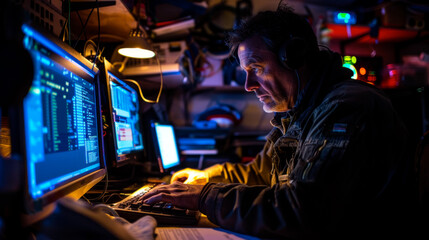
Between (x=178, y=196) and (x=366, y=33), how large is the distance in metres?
2.73

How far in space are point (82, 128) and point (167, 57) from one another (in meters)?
1.14

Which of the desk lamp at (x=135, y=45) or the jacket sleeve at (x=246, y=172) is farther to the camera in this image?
the jacket sleeve at (x=246, y=172)

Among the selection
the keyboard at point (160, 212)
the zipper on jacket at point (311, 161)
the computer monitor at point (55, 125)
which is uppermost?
the computer monitor at point (55, 125)

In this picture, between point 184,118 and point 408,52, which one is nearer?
point 184,118

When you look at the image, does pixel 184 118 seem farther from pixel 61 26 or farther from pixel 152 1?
pixel 61 26

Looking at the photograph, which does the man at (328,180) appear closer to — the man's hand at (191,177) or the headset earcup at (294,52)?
the headset earcup at (294,52)

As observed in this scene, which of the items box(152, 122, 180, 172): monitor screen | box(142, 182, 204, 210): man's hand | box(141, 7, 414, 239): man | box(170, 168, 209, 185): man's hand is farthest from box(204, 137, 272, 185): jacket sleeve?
box(142, 182, 204, 210): man's hand

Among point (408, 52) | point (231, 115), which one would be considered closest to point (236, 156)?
point (231, 115)

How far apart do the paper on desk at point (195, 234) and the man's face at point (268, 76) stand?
0.60m

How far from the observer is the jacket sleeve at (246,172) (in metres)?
1.37

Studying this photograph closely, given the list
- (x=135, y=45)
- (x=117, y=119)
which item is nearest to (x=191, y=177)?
(x=117, y=119)

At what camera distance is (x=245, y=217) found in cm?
72

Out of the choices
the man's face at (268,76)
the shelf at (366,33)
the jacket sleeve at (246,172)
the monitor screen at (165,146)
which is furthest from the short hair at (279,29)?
the shelf at (366,33)

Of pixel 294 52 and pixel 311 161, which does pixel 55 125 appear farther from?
pixel 294 52
